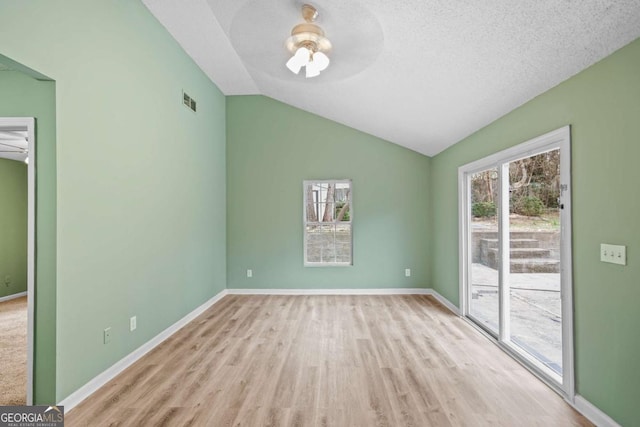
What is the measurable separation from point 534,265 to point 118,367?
3657mm


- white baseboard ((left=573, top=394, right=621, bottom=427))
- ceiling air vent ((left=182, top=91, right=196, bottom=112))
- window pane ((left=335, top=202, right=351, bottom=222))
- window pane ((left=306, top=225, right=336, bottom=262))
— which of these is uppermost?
ceiling air vent ((left=182, top=91, right=196, bottom=112))

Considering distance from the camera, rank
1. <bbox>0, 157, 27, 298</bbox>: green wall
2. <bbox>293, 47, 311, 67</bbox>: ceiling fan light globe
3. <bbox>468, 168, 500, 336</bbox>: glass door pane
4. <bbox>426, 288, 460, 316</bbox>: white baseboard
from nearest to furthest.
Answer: <bbox>293, 47, 311, 67</bbox>: ceiling fan light globe < <bbox>468, 168, 500, 336</bbox>: glass door pane < <bbox>426, 288, 460, 316</bbox>: white baseboard < <bbox>0, 157, 27, 298</bbox>: green wall

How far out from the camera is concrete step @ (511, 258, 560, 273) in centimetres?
227

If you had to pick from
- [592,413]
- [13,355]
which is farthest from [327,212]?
[13,355]

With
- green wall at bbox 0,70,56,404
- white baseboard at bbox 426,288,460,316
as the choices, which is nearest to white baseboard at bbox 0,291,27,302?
green wall at bbox 0,70,56,404

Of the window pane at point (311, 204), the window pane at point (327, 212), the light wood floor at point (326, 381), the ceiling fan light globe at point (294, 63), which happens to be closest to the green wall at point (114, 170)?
the light wood floor at point (326, 381)

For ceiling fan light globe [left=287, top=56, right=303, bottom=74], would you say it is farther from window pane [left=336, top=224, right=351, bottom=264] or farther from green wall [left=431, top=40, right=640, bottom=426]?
window pane [left=336, top=224, right=351, bottom=264]

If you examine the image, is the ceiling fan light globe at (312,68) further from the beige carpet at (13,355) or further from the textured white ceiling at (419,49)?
the beige carpet at (13,355)

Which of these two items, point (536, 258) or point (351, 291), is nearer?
point (536, 258)

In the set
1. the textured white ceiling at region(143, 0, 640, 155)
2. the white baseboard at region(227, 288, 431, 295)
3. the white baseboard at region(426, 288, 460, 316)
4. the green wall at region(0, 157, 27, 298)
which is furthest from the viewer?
the white baseboard at region(227, 288, 431, 295)

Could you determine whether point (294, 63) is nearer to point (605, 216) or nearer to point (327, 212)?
point (605, 216)

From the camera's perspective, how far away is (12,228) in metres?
4.71

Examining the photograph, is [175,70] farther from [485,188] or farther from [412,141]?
[485,188]

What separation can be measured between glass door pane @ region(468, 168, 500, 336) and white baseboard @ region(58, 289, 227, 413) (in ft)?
11.5
